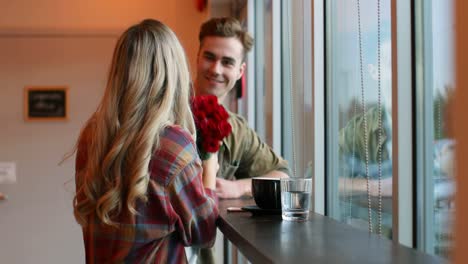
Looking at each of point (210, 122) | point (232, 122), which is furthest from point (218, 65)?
point (210, 122)

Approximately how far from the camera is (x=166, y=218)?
149cm

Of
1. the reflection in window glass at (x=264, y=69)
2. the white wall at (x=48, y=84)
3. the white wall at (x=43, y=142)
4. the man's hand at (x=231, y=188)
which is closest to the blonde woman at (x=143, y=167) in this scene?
the man's hand at (x=231, y=188)

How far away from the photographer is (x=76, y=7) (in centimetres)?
412

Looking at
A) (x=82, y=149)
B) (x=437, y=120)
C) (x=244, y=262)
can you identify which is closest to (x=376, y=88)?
(x=437, y=120)

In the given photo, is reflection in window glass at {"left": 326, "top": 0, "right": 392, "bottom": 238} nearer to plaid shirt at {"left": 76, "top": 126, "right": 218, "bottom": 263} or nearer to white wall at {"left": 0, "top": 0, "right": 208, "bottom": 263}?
plaid shirt at {"left": 76, "top": 126, "right": 218, "bottom": 263}

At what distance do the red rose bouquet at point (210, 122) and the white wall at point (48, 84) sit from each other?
239cm

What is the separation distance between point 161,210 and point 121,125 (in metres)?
0.23

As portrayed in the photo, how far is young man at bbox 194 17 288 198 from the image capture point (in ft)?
7.21

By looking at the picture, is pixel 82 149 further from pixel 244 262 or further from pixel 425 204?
pixel 244 262

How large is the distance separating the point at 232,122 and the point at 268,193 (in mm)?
739

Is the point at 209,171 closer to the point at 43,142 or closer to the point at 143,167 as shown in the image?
the point at 143,167

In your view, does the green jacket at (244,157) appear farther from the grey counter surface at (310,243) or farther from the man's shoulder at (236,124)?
the grey counter surface at (310,243)

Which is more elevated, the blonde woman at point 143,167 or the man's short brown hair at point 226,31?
the man's short brown hair at point 226,31

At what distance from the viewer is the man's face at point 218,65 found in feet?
7.92
